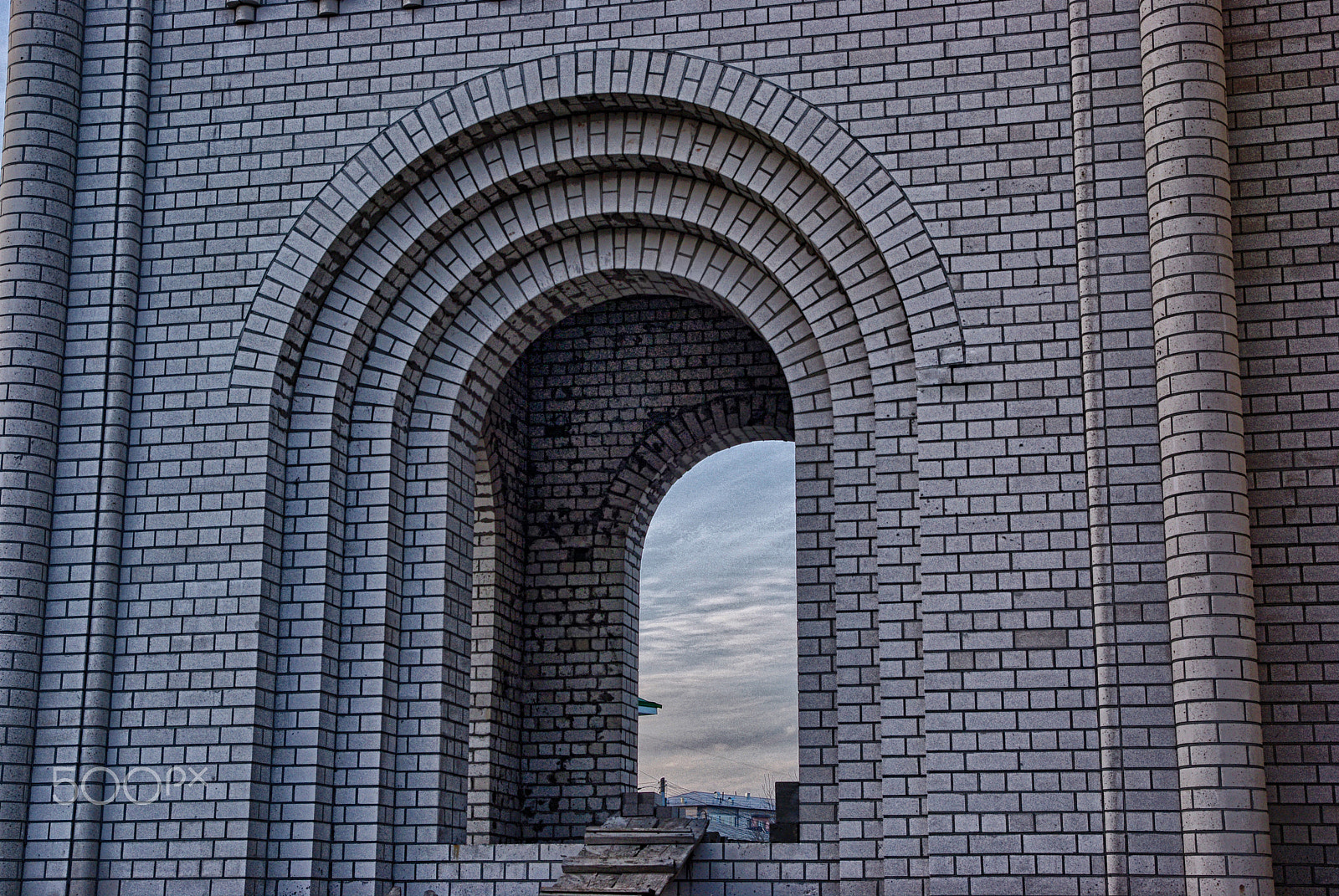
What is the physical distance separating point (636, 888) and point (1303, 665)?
3.98 metres

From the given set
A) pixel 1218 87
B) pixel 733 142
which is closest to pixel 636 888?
pixel 733 142

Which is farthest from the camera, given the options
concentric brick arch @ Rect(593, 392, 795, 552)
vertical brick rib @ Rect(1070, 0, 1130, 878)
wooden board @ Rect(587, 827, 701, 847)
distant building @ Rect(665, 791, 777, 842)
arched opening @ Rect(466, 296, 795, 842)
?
distant building @ Rect(665, 791, 777, 842)

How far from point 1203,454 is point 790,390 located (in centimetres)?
272

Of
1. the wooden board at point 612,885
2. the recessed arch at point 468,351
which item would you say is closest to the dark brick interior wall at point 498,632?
the recessed arch at point 468,351

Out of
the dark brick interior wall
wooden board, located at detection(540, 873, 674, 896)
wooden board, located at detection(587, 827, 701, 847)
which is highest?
the dark brick interior wall

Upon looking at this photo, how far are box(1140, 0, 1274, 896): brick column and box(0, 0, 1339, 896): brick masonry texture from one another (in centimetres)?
3

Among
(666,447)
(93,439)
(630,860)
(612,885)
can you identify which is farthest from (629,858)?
(666,447)

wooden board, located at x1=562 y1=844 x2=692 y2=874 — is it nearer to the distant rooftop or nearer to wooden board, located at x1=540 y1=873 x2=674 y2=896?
wooden board, located at x1=540 y1=873 x2=674 y2=896

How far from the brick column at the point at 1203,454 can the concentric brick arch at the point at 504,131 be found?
63.5 inches

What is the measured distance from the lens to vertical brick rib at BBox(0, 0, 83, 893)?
9.62 m

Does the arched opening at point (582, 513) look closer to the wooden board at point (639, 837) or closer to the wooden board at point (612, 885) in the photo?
the wooden board at point (639, 837)

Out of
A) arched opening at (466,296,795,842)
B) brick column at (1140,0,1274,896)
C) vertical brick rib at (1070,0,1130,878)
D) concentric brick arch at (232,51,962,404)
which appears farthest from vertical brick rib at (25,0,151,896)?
brick column at (1140,0,1274,896)

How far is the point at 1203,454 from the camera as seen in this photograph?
855cm

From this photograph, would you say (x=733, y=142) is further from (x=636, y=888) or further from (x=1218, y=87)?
(x=636, y=888)
